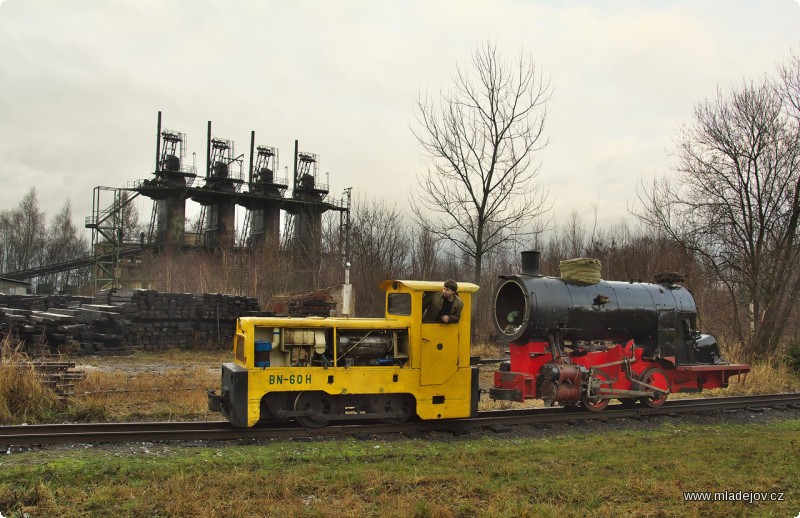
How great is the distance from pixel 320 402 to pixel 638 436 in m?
5.18

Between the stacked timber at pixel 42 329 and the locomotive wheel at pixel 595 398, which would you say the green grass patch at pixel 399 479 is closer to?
the locomotive wheel at pixel 595 398

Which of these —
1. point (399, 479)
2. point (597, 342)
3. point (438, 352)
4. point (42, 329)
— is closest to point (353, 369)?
point (438, 352)

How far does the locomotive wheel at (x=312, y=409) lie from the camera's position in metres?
8.76

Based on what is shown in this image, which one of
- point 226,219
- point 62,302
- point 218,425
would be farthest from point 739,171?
point 226,219

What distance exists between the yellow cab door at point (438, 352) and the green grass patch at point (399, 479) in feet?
3.60

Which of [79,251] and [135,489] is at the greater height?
[79,251]

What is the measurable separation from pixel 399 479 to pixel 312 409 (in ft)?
9.12

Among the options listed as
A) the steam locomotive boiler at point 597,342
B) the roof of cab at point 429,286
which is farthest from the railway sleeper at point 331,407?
the steam locomotive boiler at point 597,342

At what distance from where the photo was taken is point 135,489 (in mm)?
5809

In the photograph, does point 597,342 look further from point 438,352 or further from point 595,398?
point 438,352

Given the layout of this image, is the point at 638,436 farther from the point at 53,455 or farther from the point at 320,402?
the point at 53,455

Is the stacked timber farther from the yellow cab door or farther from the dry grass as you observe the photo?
the yellow cab door

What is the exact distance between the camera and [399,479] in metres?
6.37

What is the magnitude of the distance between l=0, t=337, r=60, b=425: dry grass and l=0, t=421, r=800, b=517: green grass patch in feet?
7.99
